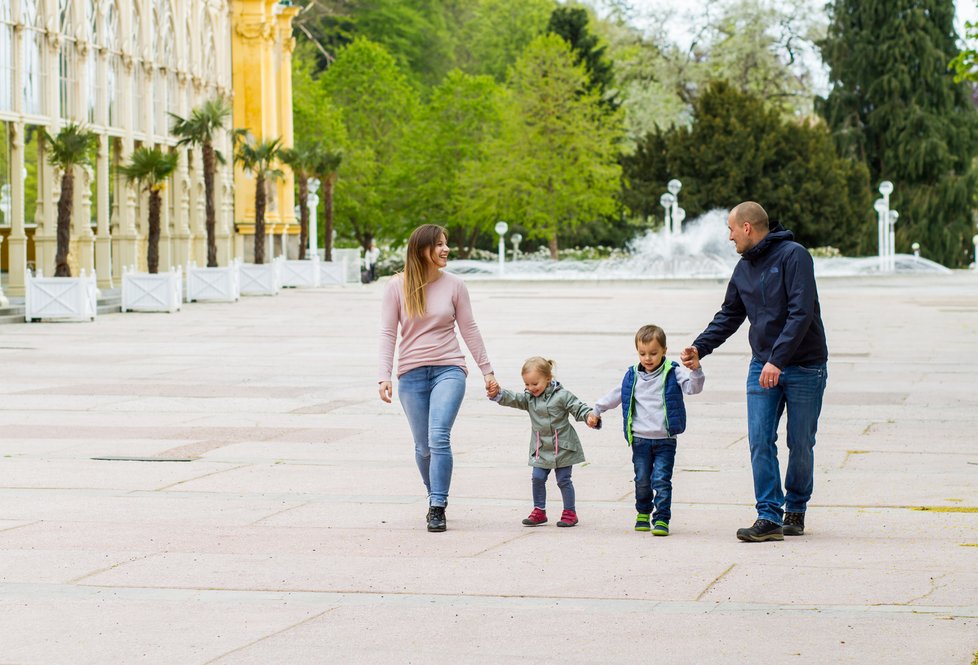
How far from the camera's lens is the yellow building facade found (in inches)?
1549

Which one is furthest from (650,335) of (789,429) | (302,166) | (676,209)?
(676,209)

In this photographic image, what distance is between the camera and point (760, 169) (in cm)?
7350

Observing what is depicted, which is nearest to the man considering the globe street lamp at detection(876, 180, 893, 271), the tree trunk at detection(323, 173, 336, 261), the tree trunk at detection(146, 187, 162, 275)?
the tree trunk at detection(146, 187, 162, 275)

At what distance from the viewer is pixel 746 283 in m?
8.69

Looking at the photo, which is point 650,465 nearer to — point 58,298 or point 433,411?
point 433,411

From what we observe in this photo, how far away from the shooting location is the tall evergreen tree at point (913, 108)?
81812 millimetres

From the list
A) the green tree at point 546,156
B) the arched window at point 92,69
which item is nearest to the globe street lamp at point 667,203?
the green tree at point 546,156

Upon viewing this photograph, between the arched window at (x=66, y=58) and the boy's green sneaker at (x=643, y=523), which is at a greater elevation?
the arched window at (x=66, y=58)

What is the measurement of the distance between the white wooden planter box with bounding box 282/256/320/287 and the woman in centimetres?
4810

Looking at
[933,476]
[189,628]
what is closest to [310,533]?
[189,628]

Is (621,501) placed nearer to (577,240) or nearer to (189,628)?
(189,628)

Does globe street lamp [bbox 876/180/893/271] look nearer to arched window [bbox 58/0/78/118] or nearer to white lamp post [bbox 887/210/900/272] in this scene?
white lamp post [bbox 887/210/900/272]

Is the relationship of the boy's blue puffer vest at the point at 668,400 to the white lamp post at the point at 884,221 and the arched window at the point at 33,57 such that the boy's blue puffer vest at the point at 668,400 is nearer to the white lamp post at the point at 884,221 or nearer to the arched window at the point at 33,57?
the arched window at the point at 33,57

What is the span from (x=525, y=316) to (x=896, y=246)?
2090 inches
